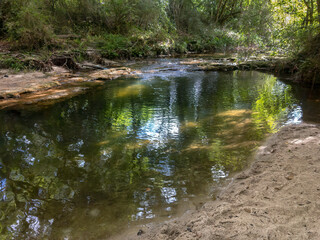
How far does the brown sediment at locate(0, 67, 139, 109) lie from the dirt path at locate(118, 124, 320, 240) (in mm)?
6415

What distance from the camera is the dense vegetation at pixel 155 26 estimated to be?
10.4 m

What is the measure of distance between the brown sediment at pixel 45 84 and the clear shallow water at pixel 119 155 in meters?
0.91

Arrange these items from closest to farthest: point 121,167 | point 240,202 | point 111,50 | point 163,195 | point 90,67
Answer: point 240,202
point 163,195
point 121,167
point 90,67
point 111,50

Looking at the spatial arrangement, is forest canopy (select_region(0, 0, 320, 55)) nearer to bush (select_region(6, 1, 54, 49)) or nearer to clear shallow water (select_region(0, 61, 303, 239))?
bush (select_region(6, 1, 54, 49))

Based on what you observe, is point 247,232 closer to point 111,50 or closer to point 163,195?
point 163,195

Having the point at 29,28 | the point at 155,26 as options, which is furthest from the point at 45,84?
the point at 155,26

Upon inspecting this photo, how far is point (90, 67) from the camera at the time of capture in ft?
43.9

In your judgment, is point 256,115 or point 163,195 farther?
point 256,115

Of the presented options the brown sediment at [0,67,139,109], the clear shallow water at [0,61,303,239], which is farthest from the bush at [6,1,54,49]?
the clear shallow water at [0,61,303,239]

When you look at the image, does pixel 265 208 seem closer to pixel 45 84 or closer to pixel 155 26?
pixel 45 84

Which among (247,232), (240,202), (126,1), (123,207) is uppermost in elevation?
(126,1)

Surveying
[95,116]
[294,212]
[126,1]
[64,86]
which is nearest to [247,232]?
[294,212]

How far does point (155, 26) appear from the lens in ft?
65.9

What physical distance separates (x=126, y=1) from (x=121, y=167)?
1735 centimetres
